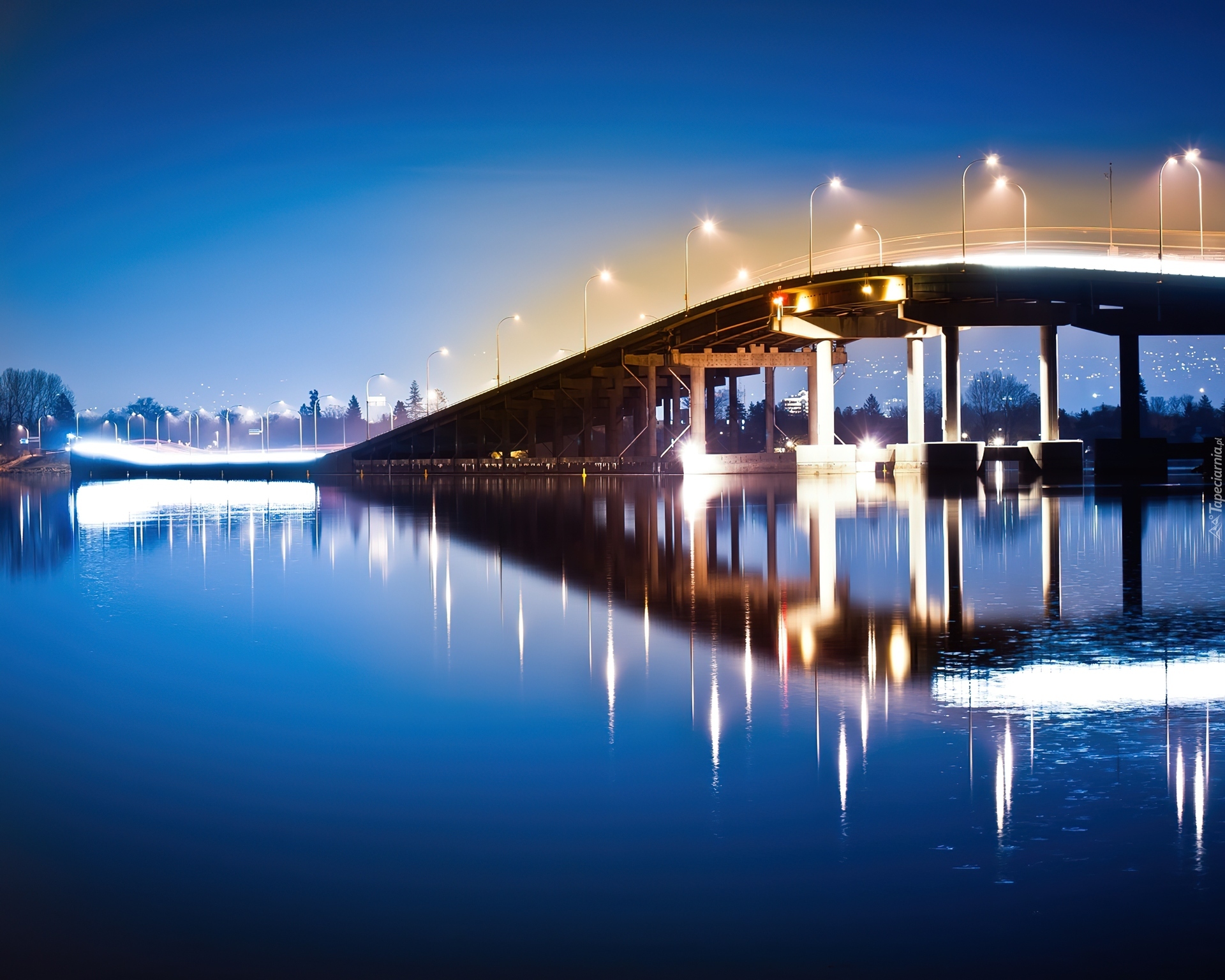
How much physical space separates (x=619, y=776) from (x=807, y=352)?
97856mm

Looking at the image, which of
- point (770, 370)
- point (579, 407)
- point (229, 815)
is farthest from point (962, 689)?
point (770, 370)

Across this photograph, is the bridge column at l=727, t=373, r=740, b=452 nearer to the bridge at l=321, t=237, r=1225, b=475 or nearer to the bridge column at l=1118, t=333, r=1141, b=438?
the bridge at l=321, t=237, r=1225, b=475

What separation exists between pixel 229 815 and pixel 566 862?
2.15m

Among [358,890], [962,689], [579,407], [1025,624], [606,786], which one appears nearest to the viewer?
[358,890]

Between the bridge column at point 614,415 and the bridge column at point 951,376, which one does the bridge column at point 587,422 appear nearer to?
the bridge column at point 614,415

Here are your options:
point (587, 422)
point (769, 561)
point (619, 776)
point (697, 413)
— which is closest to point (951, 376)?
point (697, 413)

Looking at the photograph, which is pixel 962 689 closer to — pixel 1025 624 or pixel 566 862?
pixel 1025 624

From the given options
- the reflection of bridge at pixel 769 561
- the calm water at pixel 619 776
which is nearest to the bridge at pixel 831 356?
the reflection of bridge at pixel 769 561

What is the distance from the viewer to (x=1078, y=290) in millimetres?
69938

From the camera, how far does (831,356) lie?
9325 cm

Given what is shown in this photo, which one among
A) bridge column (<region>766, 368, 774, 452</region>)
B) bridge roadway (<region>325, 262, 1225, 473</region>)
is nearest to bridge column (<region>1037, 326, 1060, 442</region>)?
bridge roadway (<region>325, 262, 1225, 473</region>)

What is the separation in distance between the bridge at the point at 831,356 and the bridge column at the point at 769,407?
9.5 inches

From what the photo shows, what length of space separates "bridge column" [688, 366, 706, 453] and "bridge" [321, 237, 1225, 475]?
128mm

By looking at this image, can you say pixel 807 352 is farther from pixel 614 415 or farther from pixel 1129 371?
pixel 1129 371
